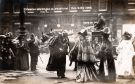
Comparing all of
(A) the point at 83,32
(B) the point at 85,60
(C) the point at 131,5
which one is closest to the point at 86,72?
(B) the point at 85,60

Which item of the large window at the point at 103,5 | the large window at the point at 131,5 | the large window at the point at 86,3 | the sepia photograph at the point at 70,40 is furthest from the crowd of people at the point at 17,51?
the large window at the point at 131,5

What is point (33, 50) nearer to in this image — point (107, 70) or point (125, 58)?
point (107, 70)

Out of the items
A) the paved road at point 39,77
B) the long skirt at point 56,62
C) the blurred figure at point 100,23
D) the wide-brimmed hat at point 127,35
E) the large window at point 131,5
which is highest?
the large window at point 131,5

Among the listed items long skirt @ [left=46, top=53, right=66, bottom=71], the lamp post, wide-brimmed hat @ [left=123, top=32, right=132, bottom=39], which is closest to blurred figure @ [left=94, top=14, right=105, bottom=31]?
wide-brimmed hat @ [left=123, top=32, right=132, bottom=39]

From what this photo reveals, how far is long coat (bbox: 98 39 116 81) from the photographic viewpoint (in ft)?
26.5

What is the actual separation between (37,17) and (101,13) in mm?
1528

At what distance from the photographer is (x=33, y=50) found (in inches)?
330

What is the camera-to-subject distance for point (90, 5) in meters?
8.17

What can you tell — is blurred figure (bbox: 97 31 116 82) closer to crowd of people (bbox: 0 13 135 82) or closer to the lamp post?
crowd of people (bbox: 0 13 135 82)

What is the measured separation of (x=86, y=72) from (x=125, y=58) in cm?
96

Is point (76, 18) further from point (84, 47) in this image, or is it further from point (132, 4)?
point (132, 4)

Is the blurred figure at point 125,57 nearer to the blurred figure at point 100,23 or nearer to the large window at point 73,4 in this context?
the blurred figure at point 100,23

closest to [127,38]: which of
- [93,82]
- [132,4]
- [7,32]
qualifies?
[132,4]

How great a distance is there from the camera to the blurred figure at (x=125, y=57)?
8062mm
